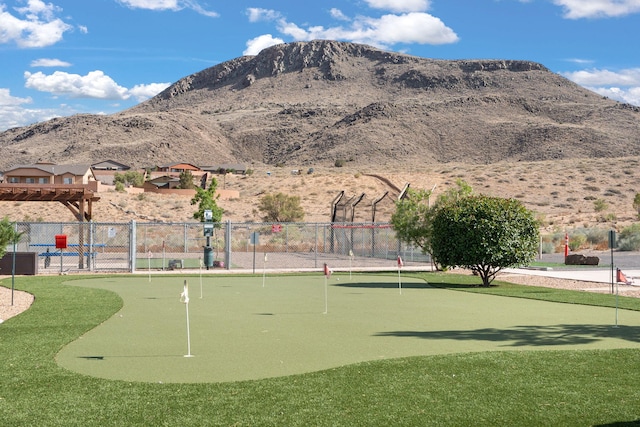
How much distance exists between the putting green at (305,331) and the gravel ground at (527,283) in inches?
95.6

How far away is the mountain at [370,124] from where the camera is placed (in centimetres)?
10562

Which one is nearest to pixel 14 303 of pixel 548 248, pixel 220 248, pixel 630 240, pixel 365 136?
pixel 220 248

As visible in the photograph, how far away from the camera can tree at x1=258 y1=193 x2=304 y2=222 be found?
58.1 meters

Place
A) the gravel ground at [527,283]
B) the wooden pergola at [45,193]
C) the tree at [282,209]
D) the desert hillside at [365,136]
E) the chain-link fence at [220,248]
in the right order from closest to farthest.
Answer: the gravel ground at [527,283], the chain-link fence at [220,248], the wooden pergola at [45,193], the tree at [282,209], the desert hillside at [365,136]

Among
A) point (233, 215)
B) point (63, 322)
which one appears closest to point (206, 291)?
point (63, 322)

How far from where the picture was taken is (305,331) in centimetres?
1330

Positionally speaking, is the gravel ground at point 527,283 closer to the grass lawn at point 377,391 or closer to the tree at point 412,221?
the tree at point 412,221

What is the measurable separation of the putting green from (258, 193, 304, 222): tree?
37.0 meters

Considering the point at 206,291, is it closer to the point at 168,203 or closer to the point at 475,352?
the point at 475,352

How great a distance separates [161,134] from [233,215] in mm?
63792

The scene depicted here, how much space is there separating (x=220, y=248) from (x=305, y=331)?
35556 mm

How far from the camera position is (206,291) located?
21328mm

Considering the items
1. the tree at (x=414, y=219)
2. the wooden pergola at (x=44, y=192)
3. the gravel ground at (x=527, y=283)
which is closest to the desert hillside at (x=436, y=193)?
the tree at (x=414, y=219)

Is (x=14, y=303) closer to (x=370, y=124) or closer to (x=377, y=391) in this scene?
(x=377, y=391)
